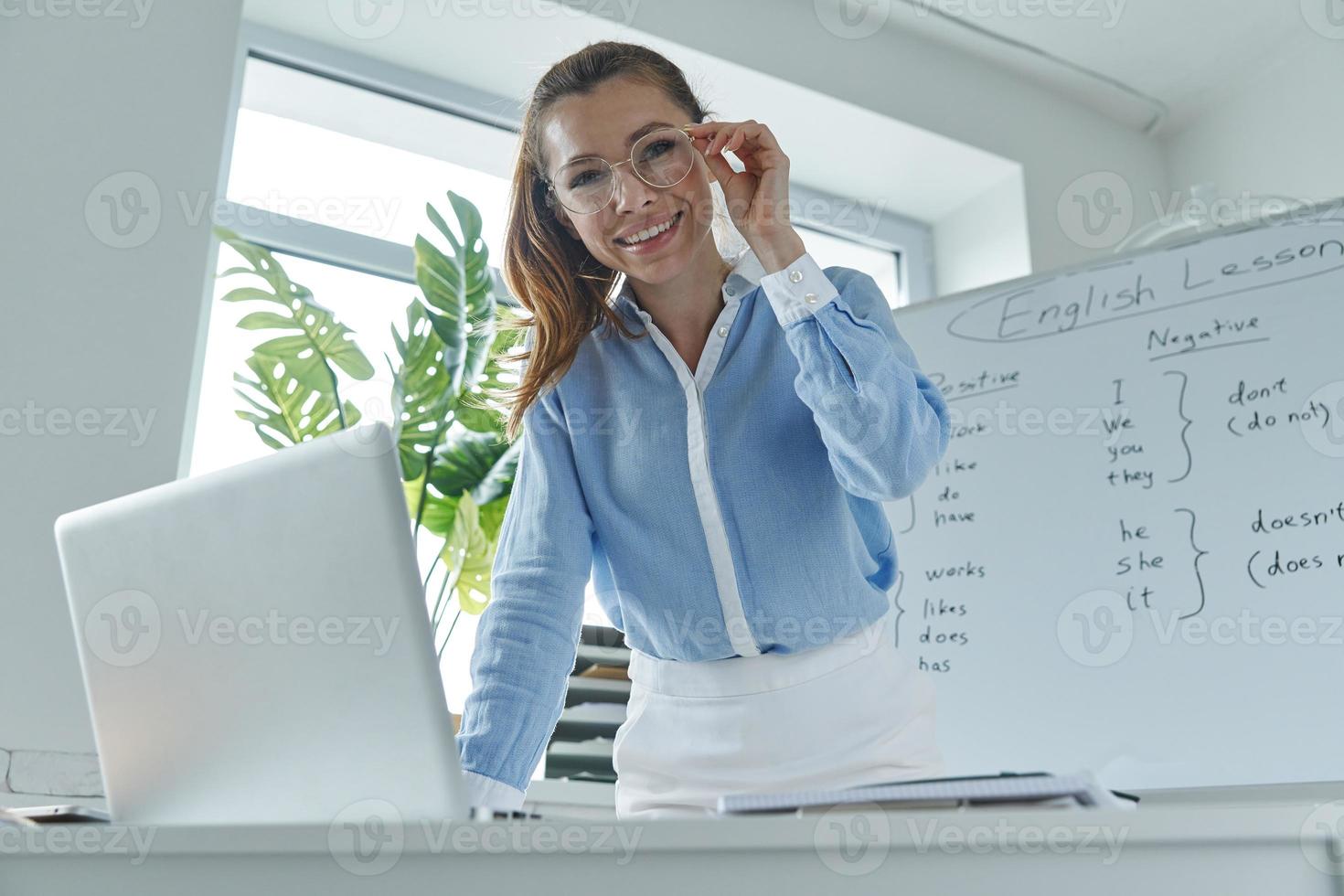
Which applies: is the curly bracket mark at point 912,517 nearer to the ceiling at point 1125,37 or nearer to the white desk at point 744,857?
the ceiling at point 1125,37

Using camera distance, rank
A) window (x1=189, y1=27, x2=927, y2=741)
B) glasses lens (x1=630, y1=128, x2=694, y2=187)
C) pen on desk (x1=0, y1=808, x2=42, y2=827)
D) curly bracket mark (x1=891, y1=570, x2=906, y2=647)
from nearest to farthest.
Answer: pen on desk (x1=0, y1=808, x2=42, y2=827)
glasses lens (x1=630, y1=128, x2=694, y2=187)
curly bracket mark (x1=891, y1=570, x2=906, y2=647)
window (x1=189, y1=27, x2=927, y2=741)

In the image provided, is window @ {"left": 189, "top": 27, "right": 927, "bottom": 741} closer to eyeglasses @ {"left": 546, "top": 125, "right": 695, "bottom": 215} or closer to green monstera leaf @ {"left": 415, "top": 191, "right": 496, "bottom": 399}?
green monstera leaf @ {"left": 415, "top": 191, "right": 496, "bottom": 399}

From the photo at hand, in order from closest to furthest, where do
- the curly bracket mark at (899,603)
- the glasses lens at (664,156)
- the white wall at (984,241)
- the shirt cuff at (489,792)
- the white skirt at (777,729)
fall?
the shirt cuff at (489,792)
the white skirt at (777,729)
the glasses lens at (664,156)
the curly bracket mark at (899,603)
the white wall at (984,241)

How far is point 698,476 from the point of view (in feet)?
3.98

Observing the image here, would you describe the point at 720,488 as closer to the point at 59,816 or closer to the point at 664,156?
the point at 664,156

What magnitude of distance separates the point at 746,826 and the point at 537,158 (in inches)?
40.9

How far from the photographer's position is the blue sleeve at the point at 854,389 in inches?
40.6

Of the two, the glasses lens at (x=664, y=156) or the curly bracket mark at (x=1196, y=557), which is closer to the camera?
the glasses lens at (x=664, y=156)

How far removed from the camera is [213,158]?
88.9 inches

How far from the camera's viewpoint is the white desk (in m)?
0.49

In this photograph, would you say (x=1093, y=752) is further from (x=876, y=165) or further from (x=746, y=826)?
(x=876, y=165)

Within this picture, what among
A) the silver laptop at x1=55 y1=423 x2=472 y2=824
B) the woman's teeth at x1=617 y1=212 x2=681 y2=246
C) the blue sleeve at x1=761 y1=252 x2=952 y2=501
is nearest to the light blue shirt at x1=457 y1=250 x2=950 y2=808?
the blue sleeve at x1=761 y1=252 x2=952 y2=501

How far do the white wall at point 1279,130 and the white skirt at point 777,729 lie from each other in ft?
7.45

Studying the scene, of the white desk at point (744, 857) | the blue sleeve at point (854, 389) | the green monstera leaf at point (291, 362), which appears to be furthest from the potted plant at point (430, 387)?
the white desk at point (744, 857)
